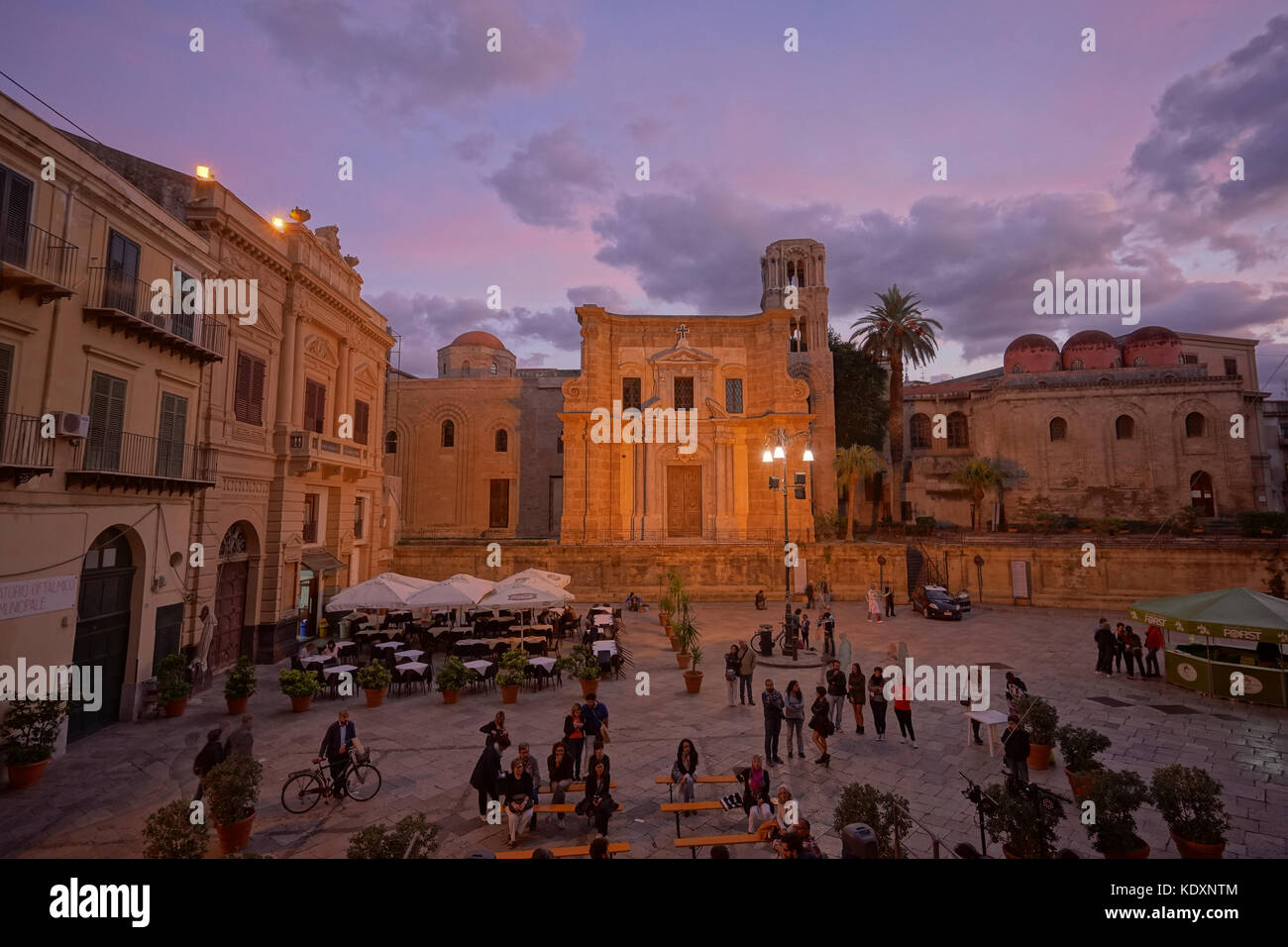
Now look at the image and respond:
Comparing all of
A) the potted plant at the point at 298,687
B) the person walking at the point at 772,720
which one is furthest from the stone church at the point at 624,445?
the person walking at the point at 772,720

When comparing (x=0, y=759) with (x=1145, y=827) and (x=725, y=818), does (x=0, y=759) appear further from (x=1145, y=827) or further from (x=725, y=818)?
(x=1145, y=827)

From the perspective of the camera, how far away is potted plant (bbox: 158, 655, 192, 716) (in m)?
13.5

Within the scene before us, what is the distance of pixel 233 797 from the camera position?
751 centimetres

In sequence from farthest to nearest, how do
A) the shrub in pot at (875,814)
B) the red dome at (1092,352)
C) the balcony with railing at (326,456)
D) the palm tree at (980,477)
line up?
the red dome at (1092,352), the palm tree at (980,477), the balcony with railing at (326,456), the shrub in pot at (875,814)

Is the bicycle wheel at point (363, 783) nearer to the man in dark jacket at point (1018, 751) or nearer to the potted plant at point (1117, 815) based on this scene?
the potted plant at point (1117, 815)

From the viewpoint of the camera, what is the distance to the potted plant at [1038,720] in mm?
10180

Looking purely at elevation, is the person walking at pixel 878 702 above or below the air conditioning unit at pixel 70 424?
below

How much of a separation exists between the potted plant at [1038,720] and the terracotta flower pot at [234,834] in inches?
464

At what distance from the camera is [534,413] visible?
4275 cm

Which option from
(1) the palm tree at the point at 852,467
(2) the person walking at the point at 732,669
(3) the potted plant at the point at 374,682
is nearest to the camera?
(3) the potted plant at the point at 374,682

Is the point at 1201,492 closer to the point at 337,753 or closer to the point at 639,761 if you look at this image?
the point at 639,761

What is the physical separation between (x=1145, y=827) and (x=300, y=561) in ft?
75.6

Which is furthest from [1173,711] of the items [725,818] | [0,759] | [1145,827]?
[0,759]

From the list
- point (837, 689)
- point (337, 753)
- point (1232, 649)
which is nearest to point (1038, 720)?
point (837, 689)
